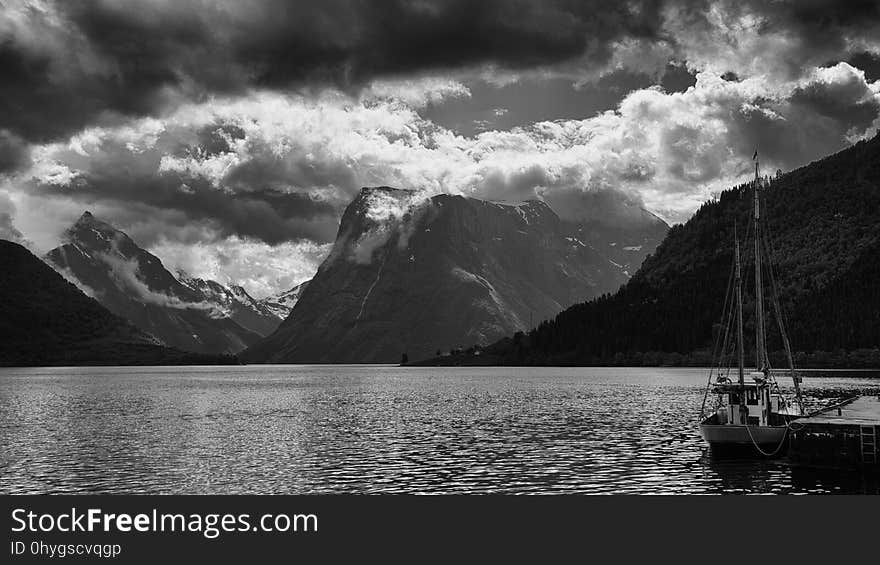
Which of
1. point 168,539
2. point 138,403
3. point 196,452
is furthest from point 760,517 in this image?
point 138,403

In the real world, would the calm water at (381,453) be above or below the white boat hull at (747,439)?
below

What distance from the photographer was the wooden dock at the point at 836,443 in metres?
64.2

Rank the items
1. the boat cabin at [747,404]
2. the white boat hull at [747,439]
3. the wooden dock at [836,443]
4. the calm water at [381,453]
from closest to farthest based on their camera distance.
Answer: the calm water at [381,453]
the wooden dock at [836,443]
the white boat hull at [747,439]
the boat cabin at [747,404]

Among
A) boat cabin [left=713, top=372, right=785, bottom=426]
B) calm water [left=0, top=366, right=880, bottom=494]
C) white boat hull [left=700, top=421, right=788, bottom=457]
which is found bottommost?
calm water [left=0, top=366, right=880, bottom=494]

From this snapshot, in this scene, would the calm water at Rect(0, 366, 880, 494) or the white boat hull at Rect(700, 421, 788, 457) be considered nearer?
the calm water at Rect(0, 366, 880, 494)

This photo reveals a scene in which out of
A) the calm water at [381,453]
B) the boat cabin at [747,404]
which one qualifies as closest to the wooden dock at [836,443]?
the calm water at [381,453]

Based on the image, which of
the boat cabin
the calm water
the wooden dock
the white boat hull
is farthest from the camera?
the boat cabin

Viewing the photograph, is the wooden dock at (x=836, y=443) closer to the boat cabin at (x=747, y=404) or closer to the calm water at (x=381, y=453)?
the calm water at (x=381, y=453)

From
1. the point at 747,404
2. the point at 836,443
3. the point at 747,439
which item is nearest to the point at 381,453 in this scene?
the point at 747,439

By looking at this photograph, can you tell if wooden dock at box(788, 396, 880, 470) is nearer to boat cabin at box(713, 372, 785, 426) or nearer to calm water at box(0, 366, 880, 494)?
calm water at box(0, 366, 880, 494)

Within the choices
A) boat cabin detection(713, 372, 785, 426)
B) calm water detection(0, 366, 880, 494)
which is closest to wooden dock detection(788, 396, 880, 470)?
calm water detection(0, 366, 880, 494)

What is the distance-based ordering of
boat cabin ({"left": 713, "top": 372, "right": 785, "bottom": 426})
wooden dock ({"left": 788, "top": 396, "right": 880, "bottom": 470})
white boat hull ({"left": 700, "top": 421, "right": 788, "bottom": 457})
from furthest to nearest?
boat cabin ({"left": 713, "top": 372, "right": 785, "bottom": 426}) → white boat hull ({"left": 700, "top": 421, "right": 788, "bottom": 457}) → wooden dock ({"left": 788, "top": 396, "right": 880, "bottom": 470})

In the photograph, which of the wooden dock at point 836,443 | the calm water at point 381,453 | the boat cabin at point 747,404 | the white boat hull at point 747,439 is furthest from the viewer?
the boat cabin at point 747,404

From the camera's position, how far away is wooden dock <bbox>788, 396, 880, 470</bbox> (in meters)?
64.2
